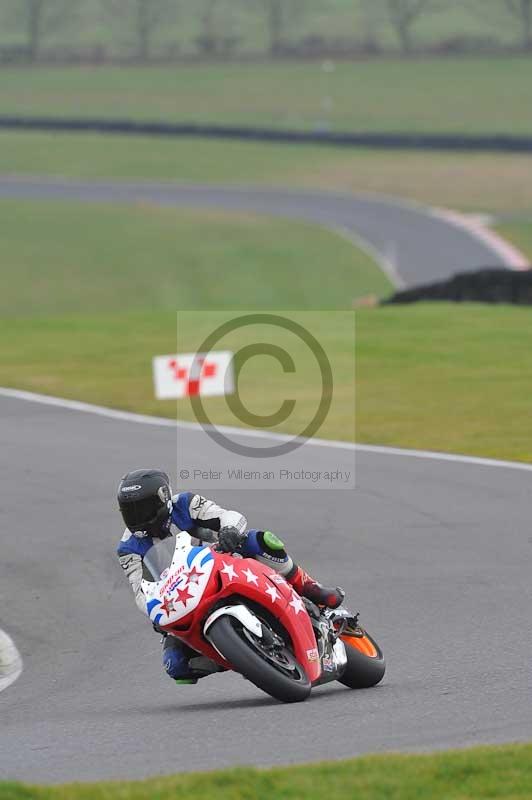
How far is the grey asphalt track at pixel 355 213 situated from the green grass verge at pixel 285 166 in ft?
6.93

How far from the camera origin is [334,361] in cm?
2269

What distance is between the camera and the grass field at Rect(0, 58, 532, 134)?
7912cm

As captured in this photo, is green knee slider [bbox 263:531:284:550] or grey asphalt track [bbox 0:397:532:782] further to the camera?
green knee slider [bbox 263:531:284:550]

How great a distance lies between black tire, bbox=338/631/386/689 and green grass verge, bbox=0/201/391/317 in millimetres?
30805

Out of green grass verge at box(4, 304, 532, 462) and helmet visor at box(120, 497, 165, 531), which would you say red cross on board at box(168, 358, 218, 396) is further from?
helmet visor at box(120, 497, 165, 531)

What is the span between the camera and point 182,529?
8.23 metres

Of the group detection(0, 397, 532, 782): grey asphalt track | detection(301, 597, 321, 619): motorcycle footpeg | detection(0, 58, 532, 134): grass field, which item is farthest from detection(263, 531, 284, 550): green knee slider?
detection(0, 58, 532, 134): grass field

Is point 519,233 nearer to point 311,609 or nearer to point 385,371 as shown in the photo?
point 385,371

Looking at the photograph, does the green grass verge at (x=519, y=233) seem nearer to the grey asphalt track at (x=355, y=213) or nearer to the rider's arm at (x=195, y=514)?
the grey asphalt track at (x=355, y=213)

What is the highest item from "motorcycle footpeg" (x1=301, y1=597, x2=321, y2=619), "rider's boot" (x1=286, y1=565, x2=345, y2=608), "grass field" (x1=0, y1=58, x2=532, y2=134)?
"grass field" (x1=0, y1=58, x2=532, y2=134)

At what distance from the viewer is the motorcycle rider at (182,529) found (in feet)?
26.0

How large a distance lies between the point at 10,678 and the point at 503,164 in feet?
193

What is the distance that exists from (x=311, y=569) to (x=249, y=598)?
3525 mm

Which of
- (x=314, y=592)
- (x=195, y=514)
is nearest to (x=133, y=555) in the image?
(x=195, y=514)
